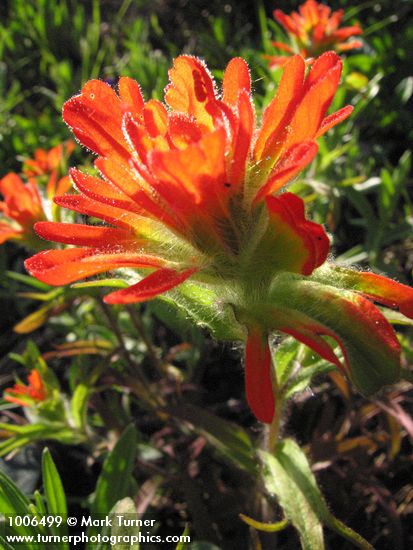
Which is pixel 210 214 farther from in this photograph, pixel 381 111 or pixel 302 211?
pixel 381 111

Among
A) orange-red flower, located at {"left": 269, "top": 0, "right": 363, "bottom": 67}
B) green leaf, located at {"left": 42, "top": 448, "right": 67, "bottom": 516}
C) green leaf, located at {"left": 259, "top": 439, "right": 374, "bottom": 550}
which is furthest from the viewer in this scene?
orange-red flower, located at {"left": 269, "top": 0, "right": 363, "bottom": 67}

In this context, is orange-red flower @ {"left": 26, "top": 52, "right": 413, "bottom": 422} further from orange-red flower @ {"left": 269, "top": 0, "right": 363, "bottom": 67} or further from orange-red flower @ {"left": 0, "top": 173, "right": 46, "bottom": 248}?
A: orange-red flower @ {"left": 269, "top": 0, "right": 363, "bottom": 67}

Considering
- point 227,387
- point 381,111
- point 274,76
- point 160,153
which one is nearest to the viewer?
point 160,153

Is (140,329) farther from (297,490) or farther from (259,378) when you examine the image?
(259,378)

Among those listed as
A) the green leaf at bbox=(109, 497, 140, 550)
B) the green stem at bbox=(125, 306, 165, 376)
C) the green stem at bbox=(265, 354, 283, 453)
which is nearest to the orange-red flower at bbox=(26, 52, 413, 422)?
the green stem at bbox=(265, 354, 283, 453)

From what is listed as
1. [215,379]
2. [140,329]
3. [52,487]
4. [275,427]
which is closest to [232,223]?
[275,427]

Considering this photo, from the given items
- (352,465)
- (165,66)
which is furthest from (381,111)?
(352,465)
